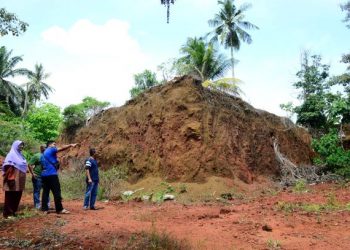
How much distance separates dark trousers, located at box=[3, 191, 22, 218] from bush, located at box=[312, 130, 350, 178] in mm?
12882

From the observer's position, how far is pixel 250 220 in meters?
8.80

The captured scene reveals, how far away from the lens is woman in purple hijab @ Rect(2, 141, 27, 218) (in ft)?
28.9

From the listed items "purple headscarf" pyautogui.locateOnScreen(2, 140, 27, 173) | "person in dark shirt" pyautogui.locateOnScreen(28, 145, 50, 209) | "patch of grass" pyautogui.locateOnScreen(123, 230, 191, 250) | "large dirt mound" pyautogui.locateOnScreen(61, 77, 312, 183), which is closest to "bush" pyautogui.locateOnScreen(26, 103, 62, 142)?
"large dirt mound" pyautogui.locateOnScreen(61, 77, 312, 183)

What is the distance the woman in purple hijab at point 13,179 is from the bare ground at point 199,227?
550mm

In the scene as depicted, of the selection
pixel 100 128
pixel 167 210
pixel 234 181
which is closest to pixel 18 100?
pixel 100 128

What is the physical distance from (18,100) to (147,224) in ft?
119

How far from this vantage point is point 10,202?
8914mm

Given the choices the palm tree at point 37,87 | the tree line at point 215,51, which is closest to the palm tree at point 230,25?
the tree line at point 215,51

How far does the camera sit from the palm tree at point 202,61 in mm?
33594

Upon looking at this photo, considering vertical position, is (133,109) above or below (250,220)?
above

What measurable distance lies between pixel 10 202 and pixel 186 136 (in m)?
8.74

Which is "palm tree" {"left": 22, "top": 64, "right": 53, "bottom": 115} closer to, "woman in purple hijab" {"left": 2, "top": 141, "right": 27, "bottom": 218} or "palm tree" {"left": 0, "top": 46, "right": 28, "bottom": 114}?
"palm tree" {"left": 0, "top": 46, "right": 28, "bottom": 114}

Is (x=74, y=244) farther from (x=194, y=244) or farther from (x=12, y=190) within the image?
(x=12, y=190)

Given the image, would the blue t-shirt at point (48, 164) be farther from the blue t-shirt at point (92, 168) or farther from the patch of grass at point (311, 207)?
the patch of grass at point (311, 207)
